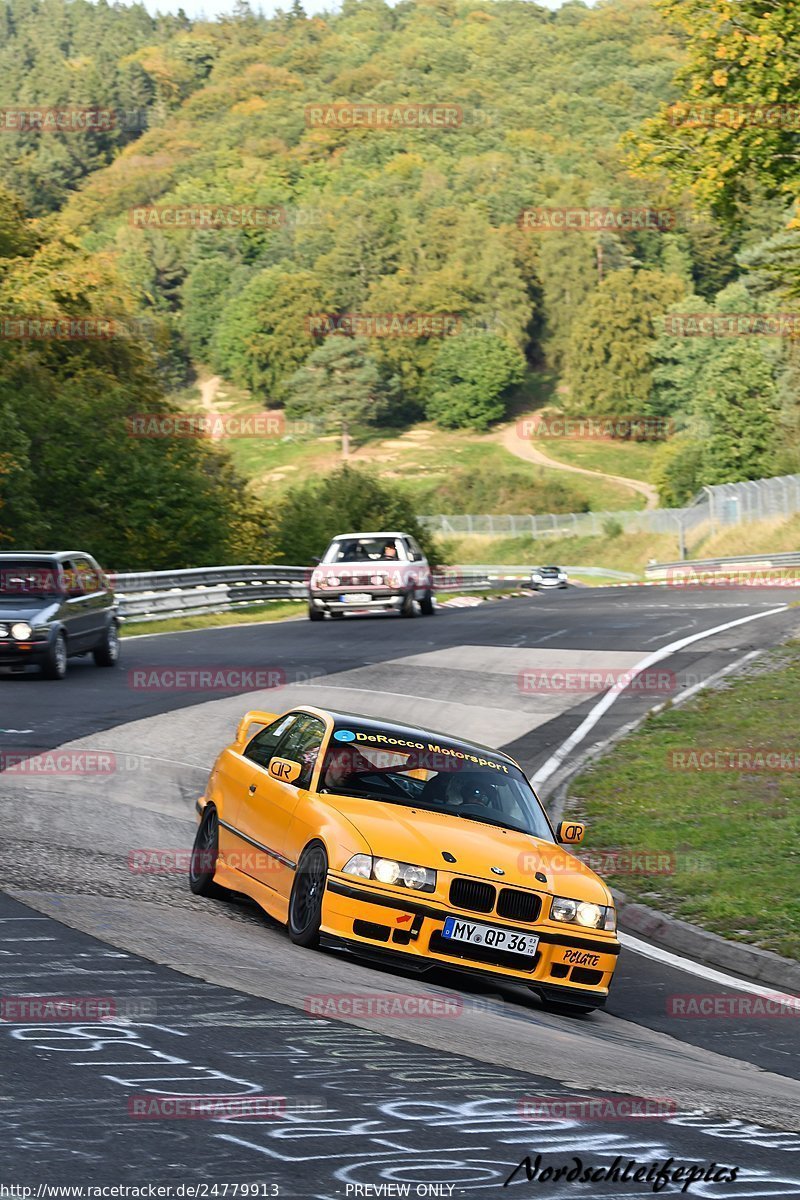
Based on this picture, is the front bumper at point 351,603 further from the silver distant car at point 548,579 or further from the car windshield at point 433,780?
the silver distant car at point 548,579

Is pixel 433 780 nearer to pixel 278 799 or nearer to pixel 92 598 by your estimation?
pixel 278 799

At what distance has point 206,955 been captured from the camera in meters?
8.10

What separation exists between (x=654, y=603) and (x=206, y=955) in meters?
29.8

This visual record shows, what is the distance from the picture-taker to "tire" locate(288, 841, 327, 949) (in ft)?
27.9

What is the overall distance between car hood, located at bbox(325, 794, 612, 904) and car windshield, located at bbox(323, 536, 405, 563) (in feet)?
77.7

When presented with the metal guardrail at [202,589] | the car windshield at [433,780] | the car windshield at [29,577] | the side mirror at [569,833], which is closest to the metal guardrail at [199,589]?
the metal guardrail at [202,589]

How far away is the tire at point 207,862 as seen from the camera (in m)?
10.1

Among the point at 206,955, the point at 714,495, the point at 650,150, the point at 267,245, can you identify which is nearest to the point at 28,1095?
the point at 206,955

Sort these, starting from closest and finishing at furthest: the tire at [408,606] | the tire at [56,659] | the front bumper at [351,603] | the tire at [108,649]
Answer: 1. the tire at [56,659]
2. the tire at [108,649]
3. the front bumper at [351,603]
4. the tire at [408,606]

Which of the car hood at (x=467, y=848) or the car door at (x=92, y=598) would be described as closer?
the car hood at (x=467, y=848)

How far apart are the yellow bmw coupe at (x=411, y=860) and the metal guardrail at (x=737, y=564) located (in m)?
45.3

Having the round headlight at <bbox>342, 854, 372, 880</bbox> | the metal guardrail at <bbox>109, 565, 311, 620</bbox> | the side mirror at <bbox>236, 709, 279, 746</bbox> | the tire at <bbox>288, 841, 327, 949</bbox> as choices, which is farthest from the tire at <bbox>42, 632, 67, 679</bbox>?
the round headlight at <bbox>342, 854, 372, 880</bbox>

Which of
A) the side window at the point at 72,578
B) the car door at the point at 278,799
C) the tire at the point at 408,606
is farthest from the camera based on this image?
the tire at the point at 408,606

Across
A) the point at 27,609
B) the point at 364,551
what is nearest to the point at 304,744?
the point at 27,609
